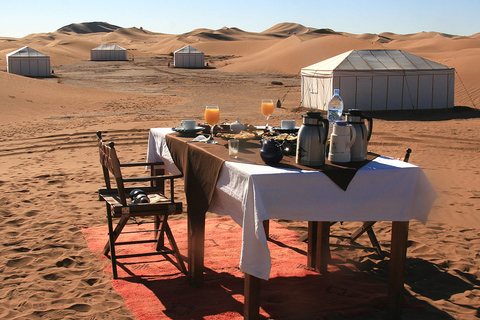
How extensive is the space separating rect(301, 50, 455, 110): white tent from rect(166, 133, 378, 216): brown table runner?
1271 cm

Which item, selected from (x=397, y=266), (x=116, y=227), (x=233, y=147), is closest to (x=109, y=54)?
(x=116, y=227)

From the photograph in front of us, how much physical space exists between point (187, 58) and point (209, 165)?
36.0 metres

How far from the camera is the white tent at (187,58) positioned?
38375 millimetres

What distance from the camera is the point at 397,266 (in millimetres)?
3301

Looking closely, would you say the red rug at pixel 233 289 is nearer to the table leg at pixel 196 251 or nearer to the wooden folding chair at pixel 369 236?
the table leg at pixel 196 251

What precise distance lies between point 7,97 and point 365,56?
11.9 meters

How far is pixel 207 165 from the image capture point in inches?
141

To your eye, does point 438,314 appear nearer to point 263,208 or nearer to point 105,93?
point 263,208

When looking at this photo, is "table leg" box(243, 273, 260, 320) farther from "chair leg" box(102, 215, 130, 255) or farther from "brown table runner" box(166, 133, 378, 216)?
"chair leg" box(102, 215, 130, 255)

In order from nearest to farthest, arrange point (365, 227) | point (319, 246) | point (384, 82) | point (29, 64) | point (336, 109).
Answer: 1. point (336, 109)
2. point (319, 246)
3. point (365, 227)
4. point (384, 82)
5. point (29, 64)

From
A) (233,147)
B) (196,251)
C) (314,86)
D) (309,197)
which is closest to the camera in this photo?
(309,197)

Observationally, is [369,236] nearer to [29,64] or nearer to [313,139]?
[313,139]

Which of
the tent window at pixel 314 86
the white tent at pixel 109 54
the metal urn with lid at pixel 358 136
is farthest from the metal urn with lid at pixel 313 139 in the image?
the white tent at pixel 109 54

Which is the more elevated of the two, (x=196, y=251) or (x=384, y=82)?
(x=384, y=82)
